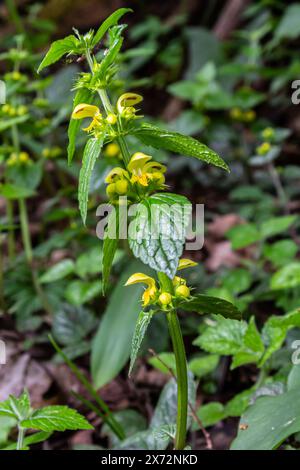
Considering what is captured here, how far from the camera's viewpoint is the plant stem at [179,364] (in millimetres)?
805

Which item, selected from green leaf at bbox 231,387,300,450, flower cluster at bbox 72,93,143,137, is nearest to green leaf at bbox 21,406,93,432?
green leaf at bbox 231,387,300,450

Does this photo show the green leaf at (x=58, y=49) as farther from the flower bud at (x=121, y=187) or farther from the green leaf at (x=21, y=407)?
the green leaf at (x=21, y=407)

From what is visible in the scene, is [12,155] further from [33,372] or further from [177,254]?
[177,254]

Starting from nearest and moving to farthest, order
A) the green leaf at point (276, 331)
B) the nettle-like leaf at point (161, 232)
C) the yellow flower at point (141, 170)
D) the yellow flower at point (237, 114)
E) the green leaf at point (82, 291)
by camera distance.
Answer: the nettle-like leaf at point (161, 232), the yellow flower at point (141, 170), the green leaf at point (276, 331), the green leaf at point (82, 291), the yellow flower at point (237, 114)

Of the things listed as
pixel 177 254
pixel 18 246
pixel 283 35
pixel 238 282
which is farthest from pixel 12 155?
pixel 283 35

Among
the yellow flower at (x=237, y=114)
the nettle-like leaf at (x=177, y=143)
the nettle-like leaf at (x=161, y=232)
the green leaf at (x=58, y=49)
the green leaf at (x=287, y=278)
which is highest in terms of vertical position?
the yellow flower at (x=237, y=114)

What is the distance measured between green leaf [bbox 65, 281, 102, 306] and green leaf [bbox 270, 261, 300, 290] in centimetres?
50

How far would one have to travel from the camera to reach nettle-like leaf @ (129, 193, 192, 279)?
2.21 feet

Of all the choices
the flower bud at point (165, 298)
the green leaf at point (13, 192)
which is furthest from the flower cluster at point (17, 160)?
the flower bud at point (165, 298)

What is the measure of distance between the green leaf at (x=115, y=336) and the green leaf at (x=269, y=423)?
52 cm

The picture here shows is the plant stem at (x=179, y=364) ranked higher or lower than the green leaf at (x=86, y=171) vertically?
lower

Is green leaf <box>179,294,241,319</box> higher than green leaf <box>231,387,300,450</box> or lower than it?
higher

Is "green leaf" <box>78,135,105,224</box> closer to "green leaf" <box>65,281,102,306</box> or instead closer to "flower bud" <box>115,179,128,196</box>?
"flower bud" <box>115,179,128,196</box>

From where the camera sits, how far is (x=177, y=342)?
83 centimetres
